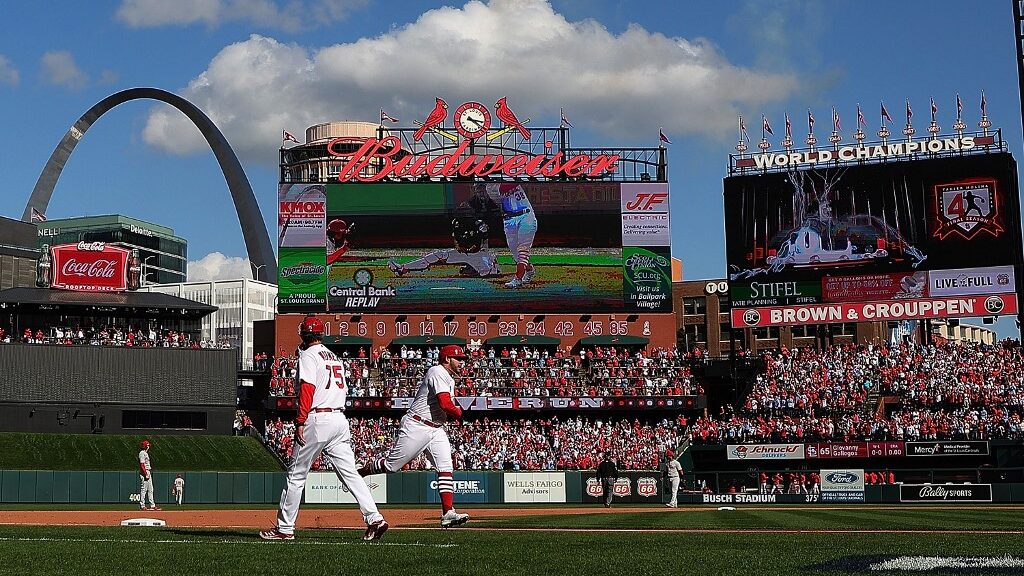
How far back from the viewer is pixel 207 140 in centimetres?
8644

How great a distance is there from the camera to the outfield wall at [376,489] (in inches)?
1462

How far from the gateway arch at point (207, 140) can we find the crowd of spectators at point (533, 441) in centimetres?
3752

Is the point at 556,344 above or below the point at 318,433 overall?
above

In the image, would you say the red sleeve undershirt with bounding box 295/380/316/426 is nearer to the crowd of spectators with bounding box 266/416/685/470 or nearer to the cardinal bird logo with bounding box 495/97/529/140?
the crowd of spectators with bounding box 266/416/685/470

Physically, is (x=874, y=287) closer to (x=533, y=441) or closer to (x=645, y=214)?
Answer: (x=645, y=214)

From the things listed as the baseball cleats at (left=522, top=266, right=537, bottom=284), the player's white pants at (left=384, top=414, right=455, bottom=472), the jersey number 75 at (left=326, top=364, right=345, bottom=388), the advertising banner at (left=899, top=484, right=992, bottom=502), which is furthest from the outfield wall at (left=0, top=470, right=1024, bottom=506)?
the jersey number 75 at (left=326, top=364, right=345, bottom=388)

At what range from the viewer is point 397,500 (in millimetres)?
37875

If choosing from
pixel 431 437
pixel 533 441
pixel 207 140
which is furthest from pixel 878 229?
pixel 207 140

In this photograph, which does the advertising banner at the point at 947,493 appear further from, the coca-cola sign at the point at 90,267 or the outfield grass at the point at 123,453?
the coca-cola sign at the point at 90,267

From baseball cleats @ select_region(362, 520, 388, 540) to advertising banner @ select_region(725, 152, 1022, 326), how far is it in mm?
42973

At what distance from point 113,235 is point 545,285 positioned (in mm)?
105124

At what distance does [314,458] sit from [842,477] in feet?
95.8

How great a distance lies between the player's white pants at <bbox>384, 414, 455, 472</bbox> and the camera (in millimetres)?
13156

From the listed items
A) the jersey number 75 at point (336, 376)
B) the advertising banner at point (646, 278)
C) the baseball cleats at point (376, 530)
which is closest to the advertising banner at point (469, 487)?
the advertising banner at point (646, 278)
